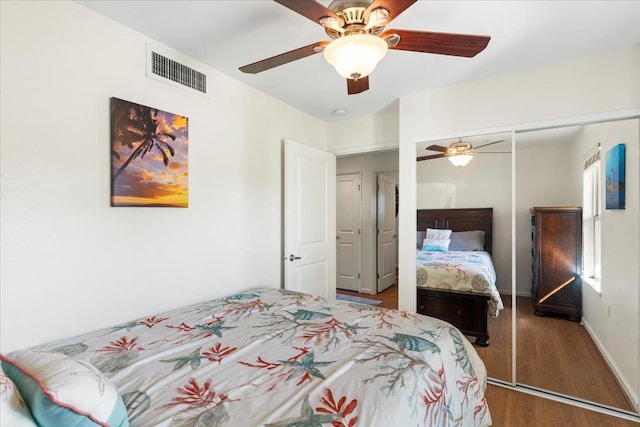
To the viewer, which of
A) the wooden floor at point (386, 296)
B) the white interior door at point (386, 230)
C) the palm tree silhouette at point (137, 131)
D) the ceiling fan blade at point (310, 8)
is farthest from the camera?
the white interior door at point (386, 230)

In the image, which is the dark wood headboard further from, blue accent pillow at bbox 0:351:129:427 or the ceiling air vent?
blue accent pillow at bbox 0:351:129:427

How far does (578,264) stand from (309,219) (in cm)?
234

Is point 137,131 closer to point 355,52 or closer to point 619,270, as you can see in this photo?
point 355,52

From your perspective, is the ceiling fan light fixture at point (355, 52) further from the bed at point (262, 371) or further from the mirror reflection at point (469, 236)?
the mirror reflection at point (469, 236)

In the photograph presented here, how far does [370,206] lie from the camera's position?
5.04 m

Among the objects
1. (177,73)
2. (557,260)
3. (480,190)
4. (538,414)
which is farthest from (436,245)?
(177,73)

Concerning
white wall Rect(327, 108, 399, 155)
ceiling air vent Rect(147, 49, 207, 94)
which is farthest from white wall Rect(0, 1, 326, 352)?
white wall Rect(327, 108, 399, 155)

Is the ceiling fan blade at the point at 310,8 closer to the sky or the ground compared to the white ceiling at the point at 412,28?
closer to the ground

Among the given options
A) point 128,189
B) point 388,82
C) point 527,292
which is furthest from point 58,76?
point 527,292

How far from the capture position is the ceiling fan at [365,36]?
1307 millimetres

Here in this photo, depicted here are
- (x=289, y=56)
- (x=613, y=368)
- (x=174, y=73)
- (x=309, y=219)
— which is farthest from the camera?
(x=309, y=219)

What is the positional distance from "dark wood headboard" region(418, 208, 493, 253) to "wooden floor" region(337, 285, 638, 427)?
0.59 m

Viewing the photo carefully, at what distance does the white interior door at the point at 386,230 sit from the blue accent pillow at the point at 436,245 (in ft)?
7.24

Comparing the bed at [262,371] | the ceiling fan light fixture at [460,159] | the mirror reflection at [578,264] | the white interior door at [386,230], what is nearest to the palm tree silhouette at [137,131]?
the bed at [262,371]
